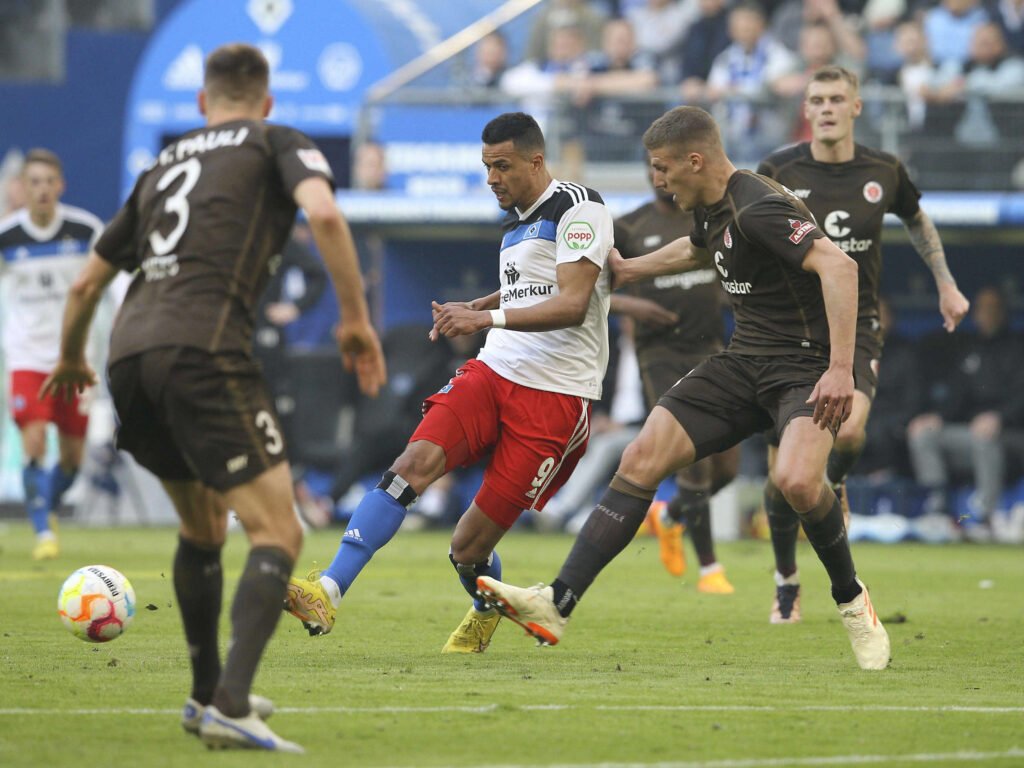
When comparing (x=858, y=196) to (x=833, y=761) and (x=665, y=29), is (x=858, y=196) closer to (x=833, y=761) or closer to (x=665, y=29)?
(x=833, y=761)

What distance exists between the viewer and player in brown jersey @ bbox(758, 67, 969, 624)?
9.32 metres

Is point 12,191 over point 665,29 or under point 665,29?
under

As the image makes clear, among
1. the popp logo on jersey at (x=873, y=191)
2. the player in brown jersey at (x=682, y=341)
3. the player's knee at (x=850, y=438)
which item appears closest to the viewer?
the player's knee at (x=850, y=438)

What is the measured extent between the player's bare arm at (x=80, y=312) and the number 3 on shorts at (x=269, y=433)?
713 millimetres

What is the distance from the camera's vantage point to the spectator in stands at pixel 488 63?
19.8m

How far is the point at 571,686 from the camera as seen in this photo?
22.0 ft

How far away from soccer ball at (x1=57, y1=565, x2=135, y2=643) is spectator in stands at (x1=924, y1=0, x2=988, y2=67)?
46.5ft

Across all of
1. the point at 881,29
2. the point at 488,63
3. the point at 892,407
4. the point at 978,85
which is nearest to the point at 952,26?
the point at 881,29

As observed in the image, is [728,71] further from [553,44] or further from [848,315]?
[848,315]

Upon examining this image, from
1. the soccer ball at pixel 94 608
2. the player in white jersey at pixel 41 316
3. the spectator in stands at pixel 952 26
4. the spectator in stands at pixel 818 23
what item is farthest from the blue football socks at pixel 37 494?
the spectator in stands at pixel 952 26

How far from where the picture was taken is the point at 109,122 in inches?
862

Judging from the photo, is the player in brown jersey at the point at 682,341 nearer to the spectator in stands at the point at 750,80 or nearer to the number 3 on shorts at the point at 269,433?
the spectator in stands at the point at 750,80

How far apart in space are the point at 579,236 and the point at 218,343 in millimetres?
2706

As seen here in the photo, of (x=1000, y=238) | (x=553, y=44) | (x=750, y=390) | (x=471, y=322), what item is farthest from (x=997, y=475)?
(x=471, y=322)
